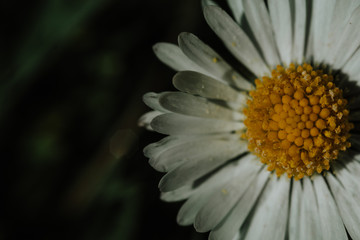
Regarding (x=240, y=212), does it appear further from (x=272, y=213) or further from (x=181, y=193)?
(x=181, y=193)

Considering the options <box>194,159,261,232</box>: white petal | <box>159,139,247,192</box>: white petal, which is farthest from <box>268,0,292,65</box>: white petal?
<box>194,159,261,232</box>: white petal

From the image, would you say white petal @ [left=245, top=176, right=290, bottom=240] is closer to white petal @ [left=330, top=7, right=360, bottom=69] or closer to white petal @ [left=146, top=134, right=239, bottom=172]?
white petal @ [left=146, top=134, right=239, bottom=172]

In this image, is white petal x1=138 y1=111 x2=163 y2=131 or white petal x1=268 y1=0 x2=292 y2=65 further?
white petal x1=138 y1=111 x2=163 y2=131

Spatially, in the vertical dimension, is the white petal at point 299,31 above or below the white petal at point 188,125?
above

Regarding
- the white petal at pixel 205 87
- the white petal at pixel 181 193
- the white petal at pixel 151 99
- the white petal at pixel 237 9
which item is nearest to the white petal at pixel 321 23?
the white petal at pixel 237 9

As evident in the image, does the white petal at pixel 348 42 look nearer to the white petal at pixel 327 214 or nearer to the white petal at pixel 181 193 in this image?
→ the white petal at pixel 327 214

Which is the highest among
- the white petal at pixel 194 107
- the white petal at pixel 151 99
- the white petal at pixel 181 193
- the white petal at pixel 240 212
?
the white petal at pixel 151 99

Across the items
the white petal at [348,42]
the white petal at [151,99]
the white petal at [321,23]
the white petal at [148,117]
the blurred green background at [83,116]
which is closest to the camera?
the white petal at [348,42]
